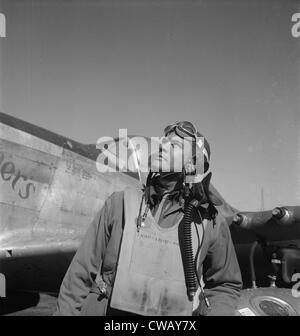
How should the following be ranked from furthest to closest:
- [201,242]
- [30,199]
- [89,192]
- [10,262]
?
[89,192]
[30,199]
[10,262]
[201,242]

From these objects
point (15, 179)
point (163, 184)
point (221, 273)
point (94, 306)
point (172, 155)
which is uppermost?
point (15, 179)

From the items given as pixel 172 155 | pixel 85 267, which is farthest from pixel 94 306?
pixel 172 155

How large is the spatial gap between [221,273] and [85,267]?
682mm

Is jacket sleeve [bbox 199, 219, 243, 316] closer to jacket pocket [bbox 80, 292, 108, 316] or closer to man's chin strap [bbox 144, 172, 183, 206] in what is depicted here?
man's chin strap [bbox 144, 172, 183, 206]

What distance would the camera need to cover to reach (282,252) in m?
4.09

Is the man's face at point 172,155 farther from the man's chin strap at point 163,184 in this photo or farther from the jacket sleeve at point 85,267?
the jacket sleeve at point 85,267

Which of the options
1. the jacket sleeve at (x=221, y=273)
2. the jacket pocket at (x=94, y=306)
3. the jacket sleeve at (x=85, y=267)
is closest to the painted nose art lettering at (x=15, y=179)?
the jacket sleeve at (x=85, y=267)

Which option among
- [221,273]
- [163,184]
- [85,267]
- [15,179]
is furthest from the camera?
[15,179]

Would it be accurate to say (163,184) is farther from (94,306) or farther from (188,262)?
(94,306)

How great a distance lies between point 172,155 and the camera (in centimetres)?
195

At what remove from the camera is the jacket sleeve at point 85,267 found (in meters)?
1.63

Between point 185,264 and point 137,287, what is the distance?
257 mm

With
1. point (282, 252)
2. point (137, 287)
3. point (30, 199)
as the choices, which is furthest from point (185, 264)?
point (30, 199)
